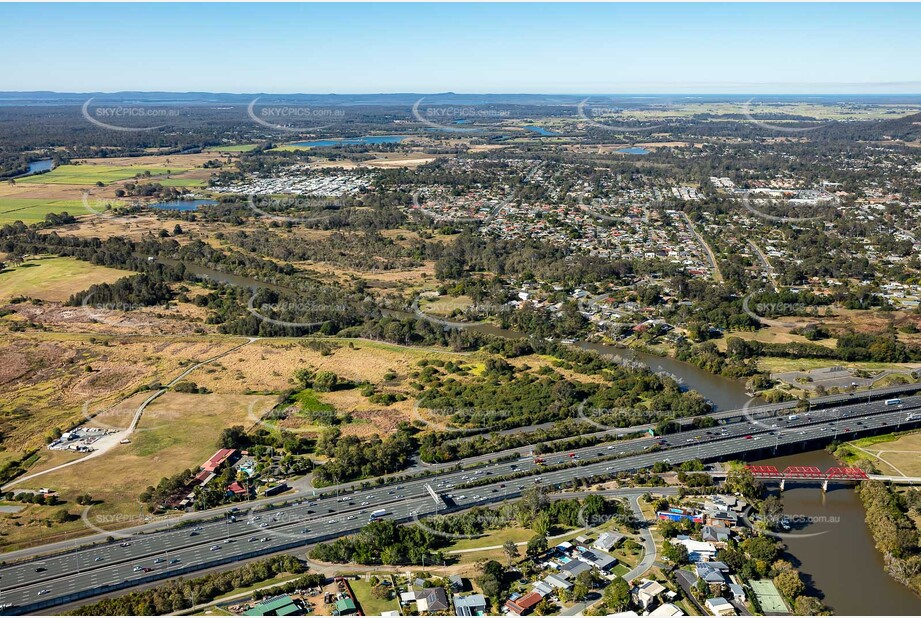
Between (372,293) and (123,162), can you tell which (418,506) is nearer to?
(372,293)

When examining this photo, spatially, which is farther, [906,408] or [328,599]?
[906,408]

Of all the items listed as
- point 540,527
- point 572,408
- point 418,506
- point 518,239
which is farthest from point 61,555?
point 518,239

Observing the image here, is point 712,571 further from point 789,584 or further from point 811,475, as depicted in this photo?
point 811,475

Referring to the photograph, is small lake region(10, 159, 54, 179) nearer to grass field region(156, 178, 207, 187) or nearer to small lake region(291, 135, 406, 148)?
grass field region(156, 178, 207, 187)

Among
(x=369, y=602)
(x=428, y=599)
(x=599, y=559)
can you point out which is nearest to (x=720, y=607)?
(x=599, y=559)

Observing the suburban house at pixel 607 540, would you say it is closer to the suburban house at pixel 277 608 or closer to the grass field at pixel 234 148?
the suburban house at pixel 277 608

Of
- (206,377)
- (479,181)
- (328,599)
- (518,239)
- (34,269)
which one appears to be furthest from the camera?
(479,181)

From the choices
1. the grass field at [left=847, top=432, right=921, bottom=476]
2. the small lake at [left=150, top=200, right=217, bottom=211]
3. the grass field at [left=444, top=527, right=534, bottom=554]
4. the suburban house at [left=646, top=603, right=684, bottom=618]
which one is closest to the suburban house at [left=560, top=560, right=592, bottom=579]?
the grass field at [left=444, top=527, right=534, bottom=554]
